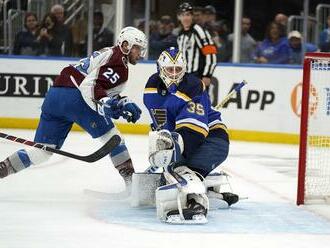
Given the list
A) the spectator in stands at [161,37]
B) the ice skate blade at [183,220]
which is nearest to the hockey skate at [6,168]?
the ice skate blade at [183,220]

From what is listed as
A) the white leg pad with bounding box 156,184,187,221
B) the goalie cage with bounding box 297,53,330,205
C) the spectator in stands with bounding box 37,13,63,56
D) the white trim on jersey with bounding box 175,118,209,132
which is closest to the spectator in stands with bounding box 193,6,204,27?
the spectator in stands with bounding box 37,13,63,56

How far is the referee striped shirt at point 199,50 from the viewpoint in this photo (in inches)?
302

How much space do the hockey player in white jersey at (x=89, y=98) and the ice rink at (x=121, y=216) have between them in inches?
8.9

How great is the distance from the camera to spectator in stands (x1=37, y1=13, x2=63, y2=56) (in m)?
9.07

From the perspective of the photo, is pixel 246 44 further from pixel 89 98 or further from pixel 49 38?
pixel 89 98

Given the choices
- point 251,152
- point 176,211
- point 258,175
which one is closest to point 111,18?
point 251,152

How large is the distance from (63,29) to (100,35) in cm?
39

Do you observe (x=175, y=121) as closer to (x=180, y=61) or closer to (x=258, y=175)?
(x=180, y=61)

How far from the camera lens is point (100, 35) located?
916 centimetres

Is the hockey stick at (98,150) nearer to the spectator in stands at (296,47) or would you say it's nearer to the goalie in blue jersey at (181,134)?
the goalie in blue jersey at (181,134)

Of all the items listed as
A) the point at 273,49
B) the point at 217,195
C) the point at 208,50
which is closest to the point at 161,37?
the point at 273,49

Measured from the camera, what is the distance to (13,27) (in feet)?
30.3

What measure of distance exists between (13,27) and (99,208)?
5.07 meters

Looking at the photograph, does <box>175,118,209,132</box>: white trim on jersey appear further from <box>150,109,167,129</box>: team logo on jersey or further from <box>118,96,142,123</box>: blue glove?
<box>118,96,142,123</box>: blue glove
